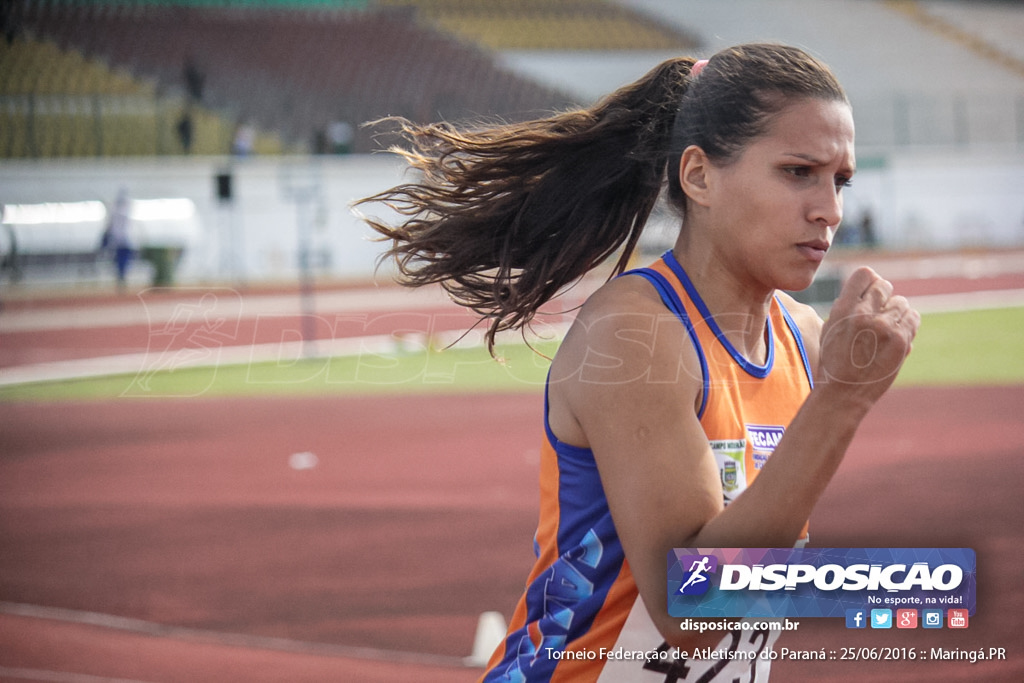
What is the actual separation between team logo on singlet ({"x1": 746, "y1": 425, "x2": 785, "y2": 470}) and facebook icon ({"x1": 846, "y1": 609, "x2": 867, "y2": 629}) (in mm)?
293

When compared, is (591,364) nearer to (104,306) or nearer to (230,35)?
(104,306)

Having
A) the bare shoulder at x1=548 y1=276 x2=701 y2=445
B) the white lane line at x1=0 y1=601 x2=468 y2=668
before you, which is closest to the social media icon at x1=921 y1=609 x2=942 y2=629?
the bare shoulder at x1=548 y1=276 x2=701 y2=445

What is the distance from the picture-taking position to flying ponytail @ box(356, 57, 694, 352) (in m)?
2.06

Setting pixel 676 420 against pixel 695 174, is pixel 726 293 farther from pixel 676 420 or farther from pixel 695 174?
pixel 676 420

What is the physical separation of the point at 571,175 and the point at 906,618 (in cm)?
96

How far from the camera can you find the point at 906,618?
1.86 metres

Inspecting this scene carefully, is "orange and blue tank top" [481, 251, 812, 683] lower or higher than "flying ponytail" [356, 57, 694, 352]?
lower

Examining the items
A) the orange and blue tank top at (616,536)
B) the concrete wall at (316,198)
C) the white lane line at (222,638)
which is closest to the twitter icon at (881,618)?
the orange and blue tank top at (616,536)

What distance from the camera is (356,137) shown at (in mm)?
23297

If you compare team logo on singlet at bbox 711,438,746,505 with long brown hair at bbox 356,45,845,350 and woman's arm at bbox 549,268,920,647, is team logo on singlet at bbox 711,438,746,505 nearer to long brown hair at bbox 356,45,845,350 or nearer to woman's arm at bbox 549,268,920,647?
woman's arm at bbox 549,268,920,647

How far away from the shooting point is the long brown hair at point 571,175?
172cm

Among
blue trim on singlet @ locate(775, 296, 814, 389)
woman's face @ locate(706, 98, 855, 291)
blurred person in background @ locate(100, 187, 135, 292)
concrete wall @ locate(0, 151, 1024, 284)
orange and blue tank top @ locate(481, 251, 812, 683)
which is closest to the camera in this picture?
woman's face @ locate(706, 98, 855, 291)

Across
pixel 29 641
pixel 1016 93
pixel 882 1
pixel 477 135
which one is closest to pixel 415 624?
pixel 29 641

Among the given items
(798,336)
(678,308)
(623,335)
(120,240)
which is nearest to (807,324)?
(798,336)
